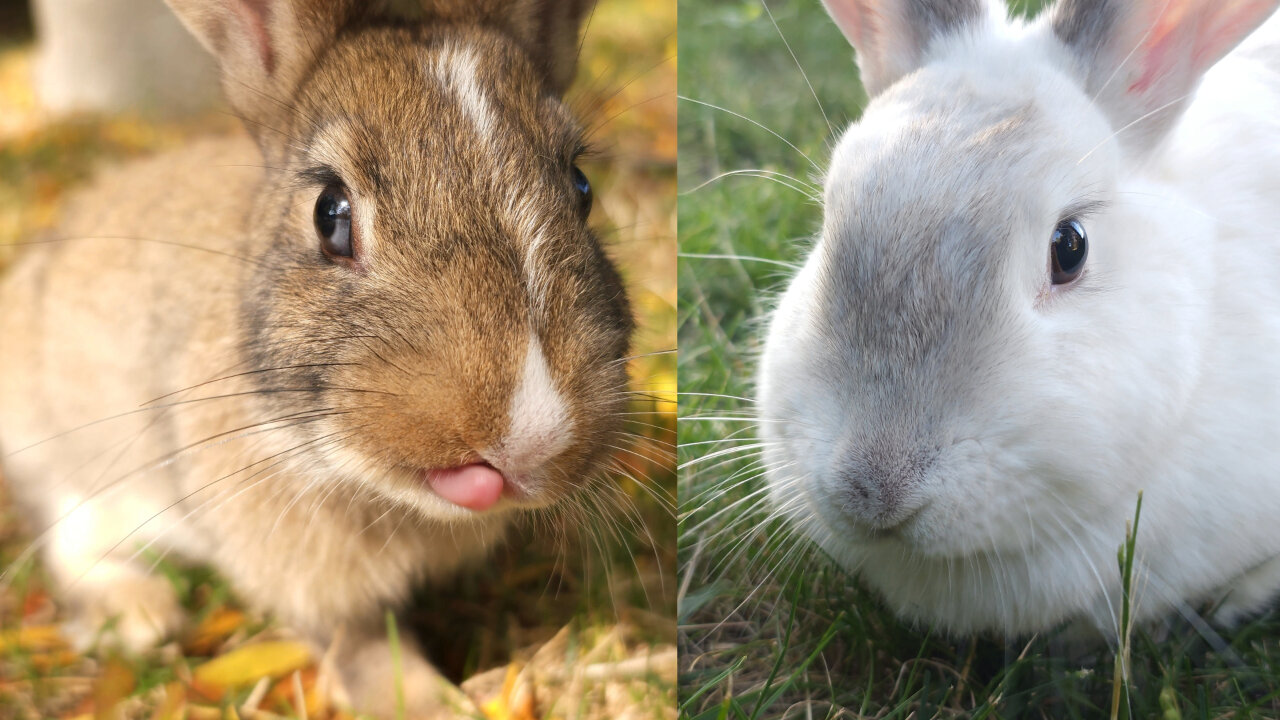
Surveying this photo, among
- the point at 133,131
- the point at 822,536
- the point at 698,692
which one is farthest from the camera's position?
the point at 133,131

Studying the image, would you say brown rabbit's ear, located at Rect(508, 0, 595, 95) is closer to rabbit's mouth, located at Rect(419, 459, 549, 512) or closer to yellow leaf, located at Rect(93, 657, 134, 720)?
rabbit's mouth, located at Rect(419, 459, 549, 512)

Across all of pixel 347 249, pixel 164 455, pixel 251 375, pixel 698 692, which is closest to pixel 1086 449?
pixel 698 692

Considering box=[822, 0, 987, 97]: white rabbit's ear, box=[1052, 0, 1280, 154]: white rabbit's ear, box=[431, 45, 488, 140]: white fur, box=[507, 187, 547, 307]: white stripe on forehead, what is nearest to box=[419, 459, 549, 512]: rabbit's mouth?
box=[507, 187, 547, 307]: white stripe on forehead

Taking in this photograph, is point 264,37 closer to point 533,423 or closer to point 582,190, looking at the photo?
point 582,190

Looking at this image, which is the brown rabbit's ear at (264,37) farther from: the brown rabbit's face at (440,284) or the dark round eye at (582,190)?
the dark round eye at (582,190)

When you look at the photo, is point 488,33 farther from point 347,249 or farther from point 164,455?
point 164,455

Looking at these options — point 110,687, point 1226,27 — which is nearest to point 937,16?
point 1226,27
